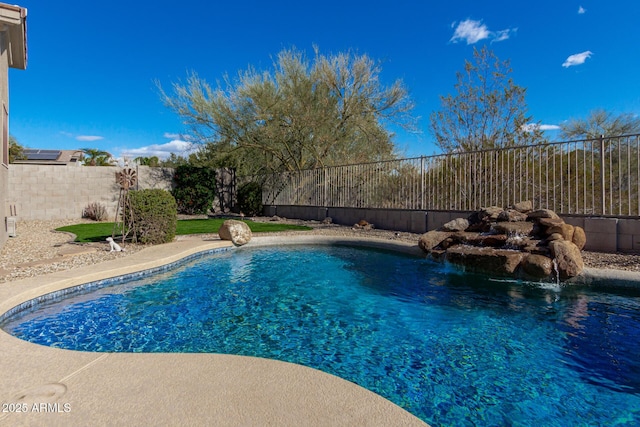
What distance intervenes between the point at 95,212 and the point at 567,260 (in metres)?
14.8

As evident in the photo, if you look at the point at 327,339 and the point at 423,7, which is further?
the point at 423,7

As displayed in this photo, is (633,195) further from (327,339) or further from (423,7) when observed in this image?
(423,7)

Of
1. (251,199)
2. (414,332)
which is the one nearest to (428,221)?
(414,332)

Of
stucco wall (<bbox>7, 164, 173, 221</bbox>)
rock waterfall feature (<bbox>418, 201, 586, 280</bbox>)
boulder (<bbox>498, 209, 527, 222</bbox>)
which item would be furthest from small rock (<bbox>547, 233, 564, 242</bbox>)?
stucco wall (<bbox>7, 164, 173, 221</bbox>)

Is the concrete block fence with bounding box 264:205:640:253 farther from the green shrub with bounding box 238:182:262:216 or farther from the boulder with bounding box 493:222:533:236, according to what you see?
the boulder with bounding box 493:222:533:236

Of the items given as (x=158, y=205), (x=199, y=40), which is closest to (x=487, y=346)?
(x=158, y=205)

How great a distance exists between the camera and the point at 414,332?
3506 mm

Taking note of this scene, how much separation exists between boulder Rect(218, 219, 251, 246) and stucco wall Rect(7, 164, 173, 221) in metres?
8.23

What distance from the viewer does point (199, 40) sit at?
61.2ft

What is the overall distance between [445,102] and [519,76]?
2.24 metres

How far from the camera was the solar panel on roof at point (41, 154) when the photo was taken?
24180 millimetres

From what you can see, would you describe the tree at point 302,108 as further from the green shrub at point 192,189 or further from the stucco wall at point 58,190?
the stucco wall at point 58,190

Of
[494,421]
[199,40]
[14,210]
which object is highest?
[199,40]

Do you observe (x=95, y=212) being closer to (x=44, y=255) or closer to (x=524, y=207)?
(x=44, y=255)
